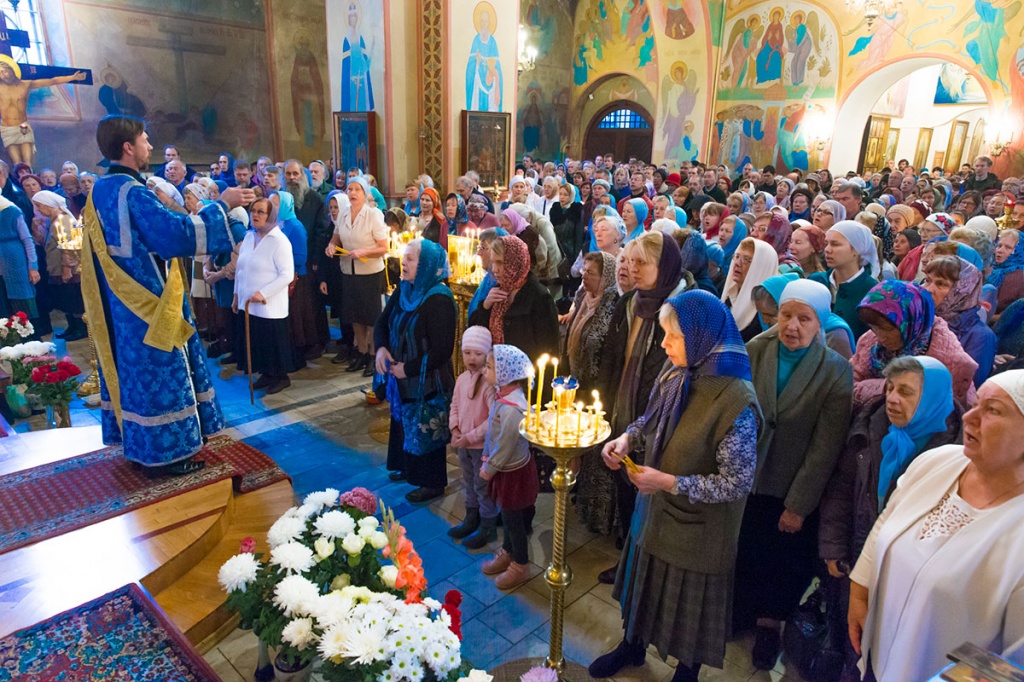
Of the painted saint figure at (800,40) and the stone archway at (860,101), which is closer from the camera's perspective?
the stone archway at (860,101)

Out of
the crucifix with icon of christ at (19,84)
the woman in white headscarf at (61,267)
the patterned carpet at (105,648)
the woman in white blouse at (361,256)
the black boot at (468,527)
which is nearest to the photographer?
the patterned carpet at (105,648)

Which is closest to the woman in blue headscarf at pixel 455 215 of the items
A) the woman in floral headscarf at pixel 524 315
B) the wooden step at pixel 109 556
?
the woman in floral headscarf at pixel 524 315

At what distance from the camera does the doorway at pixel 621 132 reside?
20.9 metres

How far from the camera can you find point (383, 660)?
1751 mm

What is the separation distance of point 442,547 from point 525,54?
1904cm

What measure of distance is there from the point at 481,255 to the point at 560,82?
62.3ft

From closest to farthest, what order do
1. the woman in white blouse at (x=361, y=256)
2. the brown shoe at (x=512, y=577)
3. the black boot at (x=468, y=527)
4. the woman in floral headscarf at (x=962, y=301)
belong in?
the woman in floral headscarf at (x=962, y=301), the brown shoe at (x=512, y=577), the black boot at (x=468, y=527), the woman in white blouse at (x=361, y=256)

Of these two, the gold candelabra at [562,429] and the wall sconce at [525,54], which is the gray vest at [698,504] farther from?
the wall sconce at [525,54]

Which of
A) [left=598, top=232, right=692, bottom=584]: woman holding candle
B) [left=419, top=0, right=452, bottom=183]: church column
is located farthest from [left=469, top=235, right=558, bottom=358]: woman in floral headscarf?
[left=419, top=0, right=452, bottom=183]: church column

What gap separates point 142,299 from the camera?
10.9 feet

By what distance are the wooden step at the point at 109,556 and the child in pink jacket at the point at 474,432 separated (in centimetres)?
135

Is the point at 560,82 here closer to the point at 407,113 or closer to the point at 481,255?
the point at 407,113

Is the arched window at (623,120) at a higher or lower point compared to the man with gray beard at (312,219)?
higher

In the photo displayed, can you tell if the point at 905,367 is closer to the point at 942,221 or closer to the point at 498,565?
the point at 498,565
